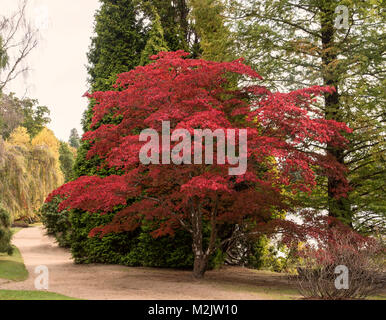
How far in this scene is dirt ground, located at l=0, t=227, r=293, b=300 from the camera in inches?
276

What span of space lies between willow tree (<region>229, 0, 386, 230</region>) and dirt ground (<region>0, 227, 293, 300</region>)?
2.71 metres

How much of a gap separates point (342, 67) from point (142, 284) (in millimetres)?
6323

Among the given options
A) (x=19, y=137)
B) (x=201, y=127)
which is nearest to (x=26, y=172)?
(x=19, y=137)

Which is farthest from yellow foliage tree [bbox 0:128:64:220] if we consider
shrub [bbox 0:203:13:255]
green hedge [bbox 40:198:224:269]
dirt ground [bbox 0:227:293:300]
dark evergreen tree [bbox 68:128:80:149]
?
dark evergreen tree [bbox 68:128:80:149]

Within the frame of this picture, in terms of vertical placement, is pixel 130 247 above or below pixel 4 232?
below

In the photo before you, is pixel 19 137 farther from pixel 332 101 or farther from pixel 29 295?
pixel 332 101

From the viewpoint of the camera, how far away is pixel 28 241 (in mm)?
19219

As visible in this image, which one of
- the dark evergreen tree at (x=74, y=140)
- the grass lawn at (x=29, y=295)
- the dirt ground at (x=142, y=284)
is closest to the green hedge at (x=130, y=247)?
the dirt ground at (x=142, y=284)

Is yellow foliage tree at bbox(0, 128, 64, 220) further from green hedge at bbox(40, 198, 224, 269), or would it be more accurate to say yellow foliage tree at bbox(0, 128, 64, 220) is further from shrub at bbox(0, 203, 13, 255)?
green hedge at bbox(40, 198, 224, 269)

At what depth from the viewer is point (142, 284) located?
8242 millimetres

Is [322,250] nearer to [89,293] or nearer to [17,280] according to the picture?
[89,293]

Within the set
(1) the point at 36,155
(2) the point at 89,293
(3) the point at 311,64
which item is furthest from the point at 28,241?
(3) the point at 311,64
